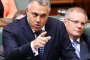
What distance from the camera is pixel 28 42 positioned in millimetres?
1689

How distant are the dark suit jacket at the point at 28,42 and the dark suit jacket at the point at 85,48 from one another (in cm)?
25

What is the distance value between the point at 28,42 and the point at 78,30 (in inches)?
21.4

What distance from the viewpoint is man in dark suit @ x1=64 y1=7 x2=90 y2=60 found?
6.67 ft

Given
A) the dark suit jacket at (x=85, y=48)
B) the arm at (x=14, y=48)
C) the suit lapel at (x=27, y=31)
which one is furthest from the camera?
the dark suit jacket at (x=85, y=48)

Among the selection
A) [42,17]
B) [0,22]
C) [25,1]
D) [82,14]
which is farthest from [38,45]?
[25,1]

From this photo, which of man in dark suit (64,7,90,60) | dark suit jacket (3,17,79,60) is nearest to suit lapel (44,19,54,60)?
dark suit jacket (3,17,79,60)

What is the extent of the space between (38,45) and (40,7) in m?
0.30

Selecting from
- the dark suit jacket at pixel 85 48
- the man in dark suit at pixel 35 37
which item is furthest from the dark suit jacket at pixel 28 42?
the dark suit jacket at pixel 85 48

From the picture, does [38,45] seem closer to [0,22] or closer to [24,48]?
[24,48]

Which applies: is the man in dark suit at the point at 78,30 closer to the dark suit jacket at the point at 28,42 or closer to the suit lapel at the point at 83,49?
the suit lapel at the point at 83,49

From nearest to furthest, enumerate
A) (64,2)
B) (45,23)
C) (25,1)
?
(45,23) < (25,1) < (64,2)

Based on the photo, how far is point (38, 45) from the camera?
1.44 meters

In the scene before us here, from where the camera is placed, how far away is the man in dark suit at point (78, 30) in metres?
2.03

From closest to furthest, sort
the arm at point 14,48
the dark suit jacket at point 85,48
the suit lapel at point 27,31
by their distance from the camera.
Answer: the arm at point 14,48, the suit lapel at point 27,31, the dark suit jacket at point 85,48
